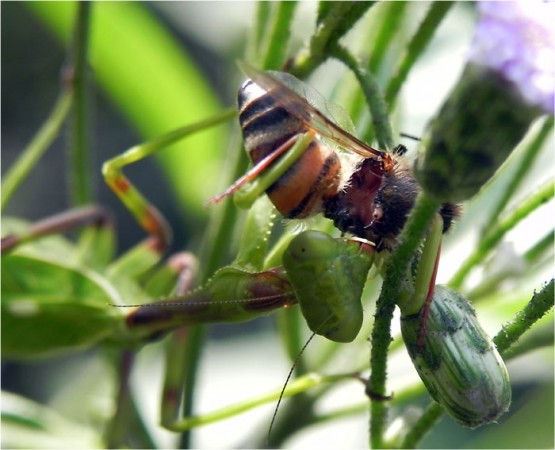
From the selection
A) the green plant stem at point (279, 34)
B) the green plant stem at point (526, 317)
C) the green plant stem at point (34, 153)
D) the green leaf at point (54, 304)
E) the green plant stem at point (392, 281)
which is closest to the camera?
the green plant stem at point (392, 281)

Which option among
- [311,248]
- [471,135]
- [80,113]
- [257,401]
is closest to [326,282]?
[311,248]

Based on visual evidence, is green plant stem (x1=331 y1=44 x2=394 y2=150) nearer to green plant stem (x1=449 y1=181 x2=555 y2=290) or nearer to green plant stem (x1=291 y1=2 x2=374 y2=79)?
green plant stem (x1=291 y1=2 x2=374 y2=79)

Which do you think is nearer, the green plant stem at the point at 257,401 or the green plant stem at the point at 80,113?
the green plant stem at the point at 257,401

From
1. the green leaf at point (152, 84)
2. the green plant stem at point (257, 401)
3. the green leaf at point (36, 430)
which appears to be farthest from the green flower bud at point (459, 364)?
the green leaf at point (152, 84)

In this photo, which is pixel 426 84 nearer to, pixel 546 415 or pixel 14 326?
pixel 546 415

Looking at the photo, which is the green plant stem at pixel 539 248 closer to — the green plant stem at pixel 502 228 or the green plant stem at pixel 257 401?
the green plant stem at pixel 502 228

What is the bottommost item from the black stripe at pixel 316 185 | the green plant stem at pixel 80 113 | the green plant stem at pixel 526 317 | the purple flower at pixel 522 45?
the green plant stem at pixel 526 317

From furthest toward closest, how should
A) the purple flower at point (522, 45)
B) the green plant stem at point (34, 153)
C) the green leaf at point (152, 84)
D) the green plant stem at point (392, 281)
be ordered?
the green leaf at point (152, 84), the green plant stem at point (34, 153), the green plant stem at point (392, 281), the purple flower at point (522, 45)
